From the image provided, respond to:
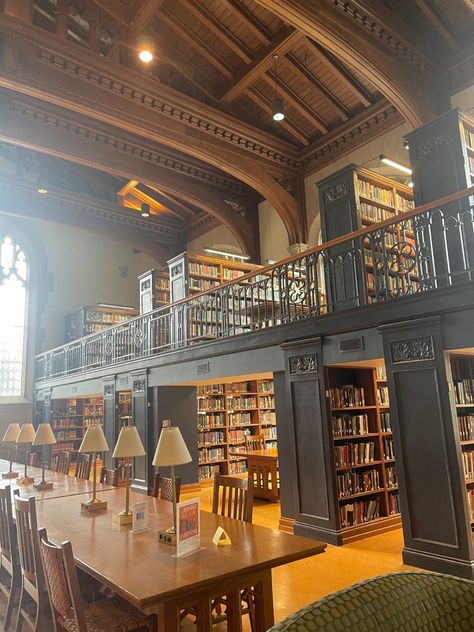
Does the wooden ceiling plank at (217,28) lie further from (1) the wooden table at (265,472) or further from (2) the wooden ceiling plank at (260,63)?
(1) the wooden table at (265,472)

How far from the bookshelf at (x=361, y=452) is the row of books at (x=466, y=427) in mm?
1241

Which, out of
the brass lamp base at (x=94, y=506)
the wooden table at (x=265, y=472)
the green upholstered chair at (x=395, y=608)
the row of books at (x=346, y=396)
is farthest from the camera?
the wooden table at (x=265, y=472)

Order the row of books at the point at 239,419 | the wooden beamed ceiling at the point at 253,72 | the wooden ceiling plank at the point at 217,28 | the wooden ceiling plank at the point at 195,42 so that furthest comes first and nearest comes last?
the row of books at the point at 239,419
the wooden ceiling plank at the point at 195,42
the wooden ceiling plank at the point at 217,28
the wooden beamed ceiling at the point at 253,72

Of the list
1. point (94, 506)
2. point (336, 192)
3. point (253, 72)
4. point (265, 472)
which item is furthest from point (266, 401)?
point (94, 506)

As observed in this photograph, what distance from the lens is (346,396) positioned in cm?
541

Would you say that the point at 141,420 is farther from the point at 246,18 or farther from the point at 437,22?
the point at 437,22

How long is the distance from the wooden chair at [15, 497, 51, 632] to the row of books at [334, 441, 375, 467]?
10.6 feet

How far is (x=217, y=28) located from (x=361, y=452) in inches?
281

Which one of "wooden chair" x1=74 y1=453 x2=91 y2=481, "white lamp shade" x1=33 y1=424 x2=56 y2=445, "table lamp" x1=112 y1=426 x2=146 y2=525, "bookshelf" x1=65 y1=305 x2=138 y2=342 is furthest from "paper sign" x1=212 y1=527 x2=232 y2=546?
"bookshelf" x1=65 y1=305 x2=138 y2=342

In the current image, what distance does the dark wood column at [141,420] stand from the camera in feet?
26.0

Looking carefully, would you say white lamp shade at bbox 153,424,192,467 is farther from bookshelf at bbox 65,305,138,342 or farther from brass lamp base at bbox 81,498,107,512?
bookshelf at bbox 65,305,138,342

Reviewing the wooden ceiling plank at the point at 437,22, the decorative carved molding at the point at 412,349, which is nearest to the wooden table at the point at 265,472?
the decorative carved molding at the point at 412,349

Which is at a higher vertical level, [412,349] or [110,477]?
[412,349]

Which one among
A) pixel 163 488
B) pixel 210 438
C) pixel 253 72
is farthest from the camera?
pixel 210 438
